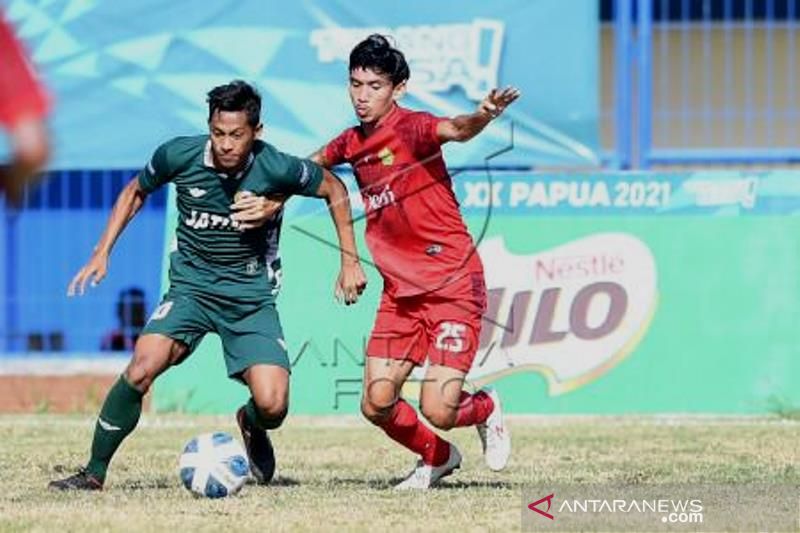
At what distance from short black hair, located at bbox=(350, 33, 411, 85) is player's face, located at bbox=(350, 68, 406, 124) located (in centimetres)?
2

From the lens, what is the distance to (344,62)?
14703mm

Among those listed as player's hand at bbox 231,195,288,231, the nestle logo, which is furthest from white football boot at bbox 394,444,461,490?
player's hand at bbox 231,195,288,231

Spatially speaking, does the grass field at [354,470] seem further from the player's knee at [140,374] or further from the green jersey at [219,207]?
the green jersey at [219,207]

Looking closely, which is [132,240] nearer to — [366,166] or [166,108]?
[166,108]

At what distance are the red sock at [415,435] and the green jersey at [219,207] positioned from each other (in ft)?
2.69

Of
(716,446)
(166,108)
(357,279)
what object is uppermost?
(166,108)

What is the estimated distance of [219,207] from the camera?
9.73 m

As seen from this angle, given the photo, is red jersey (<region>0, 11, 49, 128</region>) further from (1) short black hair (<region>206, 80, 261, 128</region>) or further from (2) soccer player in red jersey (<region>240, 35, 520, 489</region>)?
(2) soccer player in red jersey (<region>240, 35, 520, 489</region>)

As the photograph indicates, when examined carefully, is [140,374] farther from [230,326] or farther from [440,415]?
[440,415]

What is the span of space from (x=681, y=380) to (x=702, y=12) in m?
3.67

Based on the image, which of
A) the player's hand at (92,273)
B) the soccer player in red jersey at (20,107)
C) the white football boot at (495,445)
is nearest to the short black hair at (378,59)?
Answer: the player's hand at (92,273)

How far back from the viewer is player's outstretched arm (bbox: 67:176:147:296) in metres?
9.47

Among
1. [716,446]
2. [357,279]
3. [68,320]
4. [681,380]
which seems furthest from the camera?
[68,320]

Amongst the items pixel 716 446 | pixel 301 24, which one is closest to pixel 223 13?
pixel 301 24
